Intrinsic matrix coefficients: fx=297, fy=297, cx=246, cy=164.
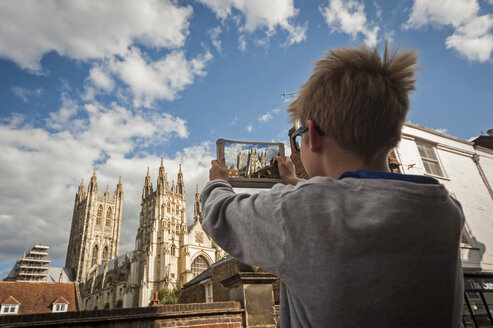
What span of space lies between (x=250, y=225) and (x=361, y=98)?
0.65 meters

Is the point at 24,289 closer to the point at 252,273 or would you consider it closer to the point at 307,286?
the point at 252,273

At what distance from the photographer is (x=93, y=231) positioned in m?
75.1

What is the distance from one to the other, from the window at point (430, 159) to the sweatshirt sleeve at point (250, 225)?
13267 mm

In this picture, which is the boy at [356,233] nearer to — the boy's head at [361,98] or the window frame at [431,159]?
the boy's head at [361,98]

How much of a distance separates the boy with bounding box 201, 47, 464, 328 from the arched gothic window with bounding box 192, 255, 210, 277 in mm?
54216

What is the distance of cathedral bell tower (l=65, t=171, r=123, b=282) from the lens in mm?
73244

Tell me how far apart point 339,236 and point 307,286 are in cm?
19

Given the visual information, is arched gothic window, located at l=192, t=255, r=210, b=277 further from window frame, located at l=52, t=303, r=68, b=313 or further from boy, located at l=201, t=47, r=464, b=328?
boy, located at l=201, t=47, r=464, b=328

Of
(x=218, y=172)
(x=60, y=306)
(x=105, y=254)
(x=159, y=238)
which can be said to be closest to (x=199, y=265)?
(x=159, y=238)

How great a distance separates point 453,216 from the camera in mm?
1019

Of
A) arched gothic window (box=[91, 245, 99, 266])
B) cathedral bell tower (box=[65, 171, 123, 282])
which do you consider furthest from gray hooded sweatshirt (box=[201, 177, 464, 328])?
arched gothic window (box=[91, 245, 99, 266])

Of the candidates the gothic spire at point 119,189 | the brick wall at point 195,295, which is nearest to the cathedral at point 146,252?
the gothic spire at point 119,189

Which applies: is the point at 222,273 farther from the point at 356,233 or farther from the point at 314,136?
the point at 356,233

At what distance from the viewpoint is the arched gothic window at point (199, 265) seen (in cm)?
5205
